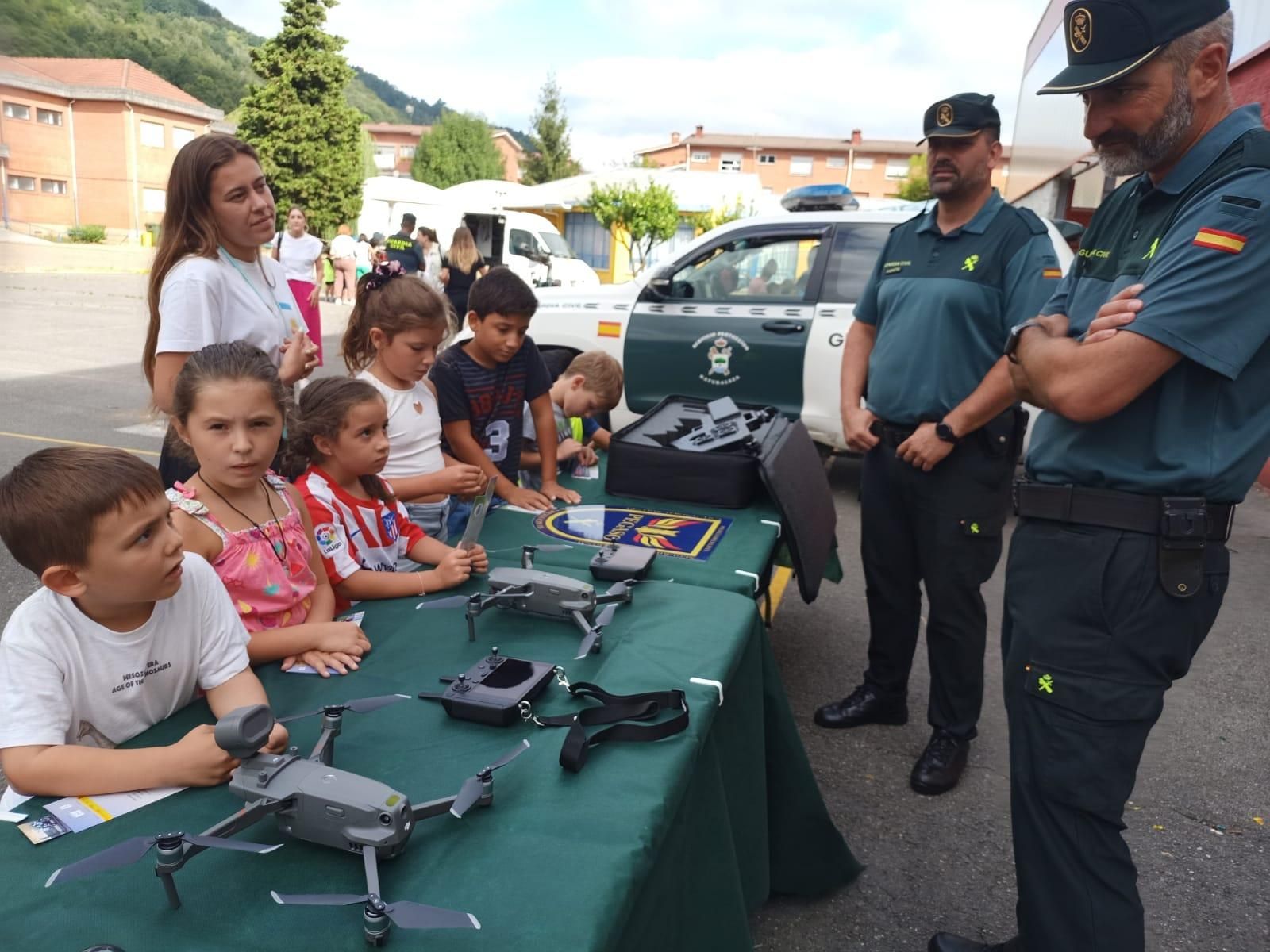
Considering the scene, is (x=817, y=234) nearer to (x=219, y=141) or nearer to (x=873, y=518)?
(x=873, y=518)

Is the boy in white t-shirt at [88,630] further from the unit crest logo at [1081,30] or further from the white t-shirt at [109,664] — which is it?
the unit crest logo at [1081,30]

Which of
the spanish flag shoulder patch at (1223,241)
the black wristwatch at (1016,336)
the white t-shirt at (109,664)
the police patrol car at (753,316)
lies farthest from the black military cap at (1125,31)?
the police patrol car at (753,316)

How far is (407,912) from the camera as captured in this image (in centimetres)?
96

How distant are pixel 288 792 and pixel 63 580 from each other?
0.48m

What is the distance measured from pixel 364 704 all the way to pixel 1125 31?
1760 mm

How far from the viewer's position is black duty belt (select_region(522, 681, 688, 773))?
4.39ft

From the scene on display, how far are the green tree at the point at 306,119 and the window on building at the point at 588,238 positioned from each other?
741 centimetres

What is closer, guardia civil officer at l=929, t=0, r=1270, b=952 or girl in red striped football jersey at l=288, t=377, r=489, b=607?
guardia civil officer at l=929, t=0, r=1270, b=952

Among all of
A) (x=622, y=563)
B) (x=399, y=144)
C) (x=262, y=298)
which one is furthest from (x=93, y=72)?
(x=399, y=144)

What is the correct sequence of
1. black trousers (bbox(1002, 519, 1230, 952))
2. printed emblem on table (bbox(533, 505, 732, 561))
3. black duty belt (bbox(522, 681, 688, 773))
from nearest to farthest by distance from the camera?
black duty belt (bbox(522, 681, 688, 773)) < black trousers (bbox(1002, 519, 1230, 952)) < printed emblem on table (bbox(533, 505, 732, 561))

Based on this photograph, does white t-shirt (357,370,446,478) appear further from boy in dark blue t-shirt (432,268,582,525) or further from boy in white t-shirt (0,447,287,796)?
boy in white t-shirt (0,447,287,796)

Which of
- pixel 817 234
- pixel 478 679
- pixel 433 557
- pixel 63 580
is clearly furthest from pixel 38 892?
pixel 817 234

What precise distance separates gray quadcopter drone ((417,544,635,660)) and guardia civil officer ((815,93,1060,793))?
1.29 meters

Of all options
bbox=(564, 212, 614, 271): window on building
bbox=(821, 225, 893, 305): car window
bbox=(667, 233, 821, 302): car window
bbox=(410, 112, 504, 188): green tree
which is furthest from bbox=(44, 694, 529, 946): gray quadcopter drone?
bbox=(410, 112, 504, 188): green tree
